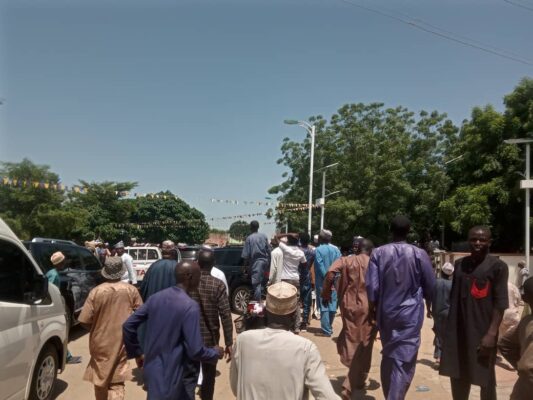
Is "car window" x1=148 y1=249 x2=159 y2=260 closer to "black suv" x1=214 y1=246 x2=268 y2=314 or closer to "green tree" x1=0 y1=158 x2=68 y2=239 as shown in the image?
"black suv" x1=214 y1=246 x2=268 y2=314

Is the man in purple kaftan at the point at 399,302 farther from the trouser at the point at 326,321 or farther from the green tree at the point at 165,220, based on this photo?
the green tree at the point at 165,220

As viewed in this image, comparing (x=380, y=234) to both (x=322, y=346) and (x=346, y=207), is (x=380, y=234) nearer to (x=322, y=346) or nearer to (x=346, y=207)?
(x=346, y=207)

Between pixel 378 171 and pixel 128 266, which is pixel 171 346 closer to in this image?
pixel 128 266

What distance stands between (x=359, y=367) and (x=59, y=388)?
385 cm

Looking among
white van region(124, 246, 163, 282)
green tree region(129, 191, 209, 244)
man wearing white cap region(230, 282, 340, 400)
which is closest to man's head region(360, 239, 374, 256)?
man wearing white cap region(230, 282, 340, 400)

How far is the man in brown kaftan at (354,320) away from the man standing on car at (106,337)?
8.26ft

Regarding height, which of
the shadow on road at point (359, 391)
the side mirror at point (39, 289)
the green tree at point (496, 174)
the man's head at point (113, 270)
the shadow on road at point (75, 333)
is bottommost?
the shadow on road at point (75, 333)

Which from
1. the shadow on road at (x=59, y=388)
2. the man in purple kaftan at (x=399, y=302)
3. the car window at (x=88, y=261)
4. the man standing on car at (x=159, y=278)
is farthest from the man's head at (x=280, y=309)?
the car window at (x=88, y=261)

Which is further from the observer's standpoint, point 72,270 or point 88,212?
point 88,212

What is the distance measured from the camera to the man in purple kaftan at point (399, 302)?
4.46m

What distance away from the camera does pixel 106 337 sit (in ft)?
16.1

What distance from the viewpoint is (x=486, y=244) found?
4457 mm

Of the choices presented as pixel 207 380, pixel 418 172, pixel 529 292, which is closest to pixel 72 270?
pixel 207 380

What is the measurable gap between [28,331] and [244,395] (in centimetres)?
320
